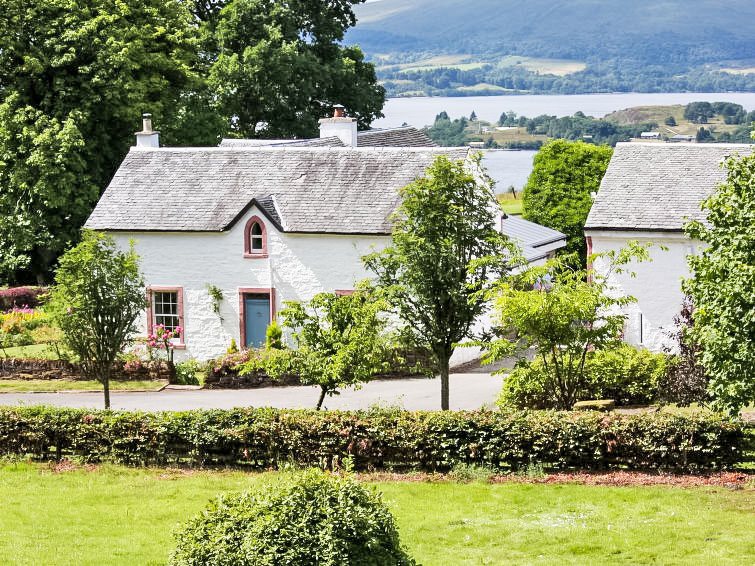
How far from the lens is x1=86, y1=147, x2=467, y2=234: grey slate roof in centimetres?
3778

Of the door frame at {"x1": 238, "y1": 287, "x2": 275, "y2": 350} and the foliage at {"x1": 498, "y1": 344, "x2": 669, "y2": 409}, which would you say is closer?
the foliage at {"x1": 498, "y1": 344, "x2": 669, "y2": 409}

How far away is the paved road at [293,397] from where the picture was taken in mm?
31672

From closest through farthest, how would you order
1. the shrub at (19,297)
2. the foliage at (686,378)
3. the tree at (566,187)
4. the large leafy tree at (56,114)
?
the foliage at (686,378) < the large leafy tree at (56,114) < the shrub at (19,297) < the tree at (566,187)

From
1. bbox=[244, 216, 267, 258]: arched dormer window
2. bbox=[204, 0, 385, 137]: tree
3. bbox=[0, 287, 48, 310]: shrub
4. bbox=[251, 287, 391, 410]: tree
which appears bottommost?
bbox=[251, 287, 391, 410]: tree

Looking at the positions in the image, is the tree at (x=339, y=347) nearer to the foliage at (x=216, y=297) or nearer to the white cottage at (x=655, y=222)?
the white cottage at (x=655, y=222)

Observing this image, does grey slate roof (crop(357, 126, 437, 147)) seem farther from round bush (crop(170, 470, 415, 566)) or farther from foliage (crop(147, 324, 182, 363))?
round bush (crop(170, 470, 415, 566))

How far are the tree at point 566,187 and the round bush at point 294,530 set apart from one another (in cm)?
4714

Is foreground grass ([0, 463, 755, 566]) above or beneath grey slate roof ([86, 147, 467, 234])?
beneath

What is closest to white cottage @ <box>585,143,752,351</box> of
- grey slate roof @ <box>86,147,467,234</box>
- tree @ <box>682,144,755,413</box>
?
grey slate roof @ <box>86,147,467,234</box>

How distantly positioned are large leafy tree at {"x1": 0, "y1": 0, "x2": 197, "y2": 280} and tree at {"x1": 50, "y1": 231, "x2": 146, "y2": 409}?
18602mm

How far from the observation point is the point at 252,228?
38.5 metres

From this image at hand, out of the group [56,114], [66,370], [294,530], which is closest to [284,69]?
[56,114]

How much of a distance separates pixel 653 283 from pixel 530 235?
10.6 metres

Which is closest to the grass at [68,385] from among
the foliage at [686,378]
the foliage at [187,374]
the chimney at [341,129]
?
the foliage at [187,374]
